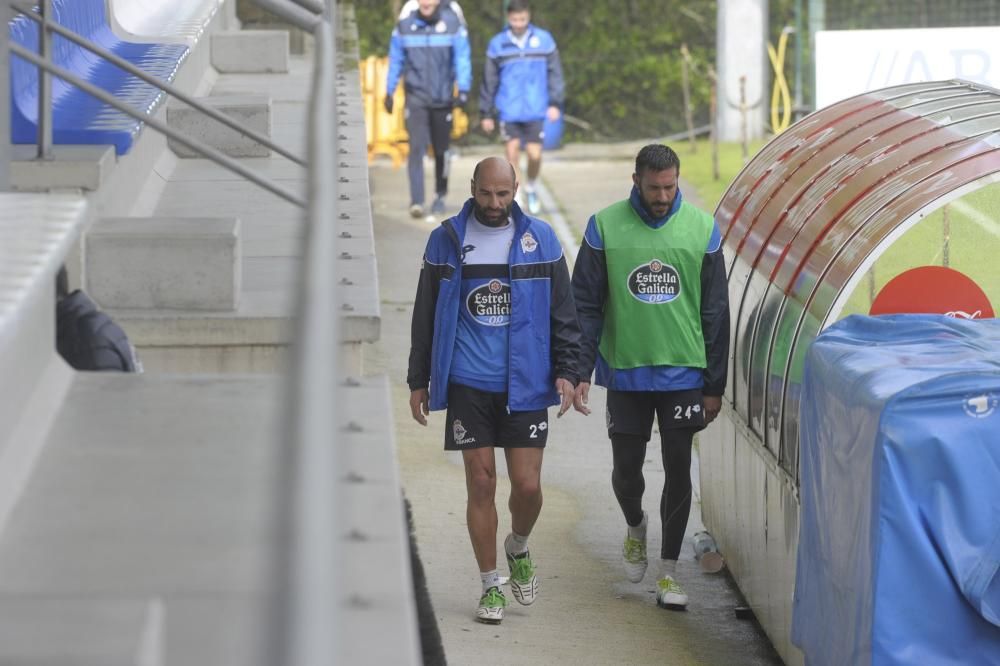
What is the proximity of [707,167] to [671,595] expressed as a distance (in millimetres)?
15611

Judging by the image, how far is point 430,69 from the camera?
16469mm

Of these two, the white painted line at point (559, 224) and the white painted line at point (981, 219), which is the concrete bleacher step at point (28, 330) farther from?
the white painted line at point (559, 224)

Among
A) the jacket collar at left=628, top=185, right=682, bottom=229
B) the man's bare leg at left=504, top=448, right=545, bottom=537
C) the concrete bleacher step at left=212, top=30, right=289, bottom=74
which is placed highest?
the concrete bleacher step at left=212, top=30, right=289, bottom=74

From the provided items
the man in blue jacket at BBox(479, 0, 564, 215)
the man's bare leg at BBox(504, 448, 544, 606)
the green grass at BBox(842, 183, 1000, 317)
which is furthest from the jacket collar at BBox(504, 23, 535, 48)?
the man's bare leg at BBox(504, 448, 544, 606)

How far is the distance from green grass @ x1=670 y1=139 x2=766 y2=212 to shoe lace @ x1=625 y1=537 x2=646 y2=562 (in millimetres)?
10099

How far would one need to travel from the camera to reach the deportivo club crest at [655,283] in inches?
285

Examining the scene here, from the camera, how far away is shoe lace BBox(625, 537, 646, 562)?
7754 mm

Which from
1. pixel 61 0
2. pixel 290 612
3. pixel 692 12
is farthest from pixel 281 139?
pixel 692 12

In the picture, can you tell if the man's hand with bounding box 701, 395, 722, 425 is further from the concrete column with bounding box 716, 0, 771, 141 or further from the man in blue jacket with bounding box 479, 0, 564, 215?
the concrete column with bounding box 716, 0, 771, 141

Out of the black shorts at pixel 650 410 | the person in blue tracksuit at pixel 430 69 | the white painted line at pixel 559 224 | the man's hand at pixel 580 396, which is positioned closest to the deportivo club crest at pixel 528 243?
the man's hand at pixel 580 396

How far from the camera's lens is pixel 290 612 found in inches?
59.3

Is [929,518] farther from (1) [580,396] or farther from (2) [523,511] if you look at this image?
(2) [523,511]

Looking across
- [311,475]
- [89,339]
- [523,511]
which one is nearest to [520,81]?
[523,511]

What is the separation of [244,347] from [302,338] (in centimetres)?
290
